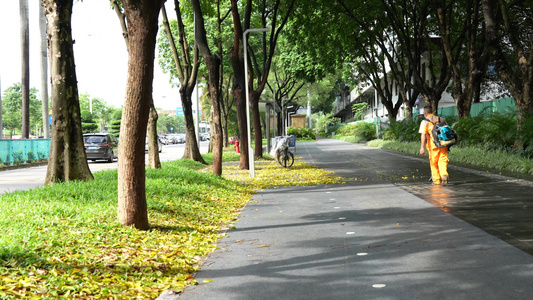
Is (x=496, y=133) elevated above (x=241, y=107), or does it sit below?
below

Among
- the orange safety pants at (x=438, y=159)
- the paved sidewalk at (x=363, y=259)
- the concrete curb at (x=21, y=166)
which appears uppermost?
the orange safety pants at (x=438, y=159)

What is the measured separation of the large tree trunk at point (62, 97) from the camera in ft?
37.0

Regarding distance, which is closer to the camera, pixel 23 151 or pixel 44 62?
pixel 23 151

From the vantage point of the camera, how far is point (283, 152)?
2144cm

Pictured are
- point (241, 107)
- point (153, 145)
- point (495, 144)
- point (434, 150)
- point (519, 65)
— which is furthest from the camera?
point (241, 107)

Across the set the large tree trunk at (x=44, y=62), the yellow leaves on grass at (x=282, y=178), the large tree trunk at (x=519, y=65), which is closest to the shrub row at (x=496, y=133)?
the large tree trunk at (x=519, y=65)

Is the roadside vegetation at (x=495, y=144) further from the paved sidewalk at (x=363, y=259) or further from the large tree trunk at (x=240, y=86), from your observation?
the paved sidewalk at (x=363, y=259)

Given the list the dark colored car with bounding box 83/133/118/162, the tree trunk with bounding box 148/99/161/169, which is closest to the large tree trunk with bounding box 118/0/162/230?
the tree trunk with bounding box 148/99/161/169

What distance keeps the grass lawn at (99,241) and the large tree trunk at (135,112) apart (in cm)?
33

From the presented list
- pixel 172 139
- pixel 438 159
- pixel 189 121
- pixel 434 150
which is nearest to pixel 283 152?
pixel 189 121

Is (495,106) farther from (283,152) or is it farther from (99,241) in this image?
(99,241)

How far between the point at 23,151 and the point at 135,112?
74.8 ft

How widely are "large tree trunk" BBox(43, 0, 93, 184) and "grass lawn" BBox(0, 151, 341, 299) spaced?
0.86 meters

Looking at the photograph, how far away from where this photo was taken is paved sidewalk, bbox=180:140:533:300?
4.85 meters
